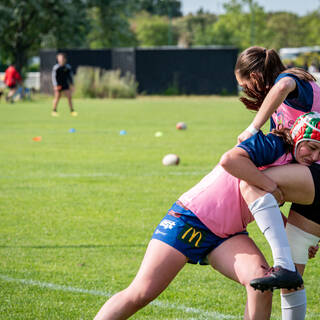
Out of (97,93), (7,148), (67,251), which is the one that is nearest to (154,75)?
(97,93)

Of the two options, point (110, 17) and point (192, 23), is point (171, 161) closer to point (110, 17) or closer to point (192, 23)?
point (110, 17)

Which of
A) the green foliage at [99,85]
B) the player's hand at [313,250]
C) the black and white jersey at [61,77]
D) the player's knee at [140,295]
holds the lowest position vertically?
the green foliage at [99,85]

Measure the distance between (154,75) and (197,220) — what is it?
138 feet

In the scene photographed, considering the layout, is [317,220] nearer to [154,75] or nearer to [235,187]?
[235,187]

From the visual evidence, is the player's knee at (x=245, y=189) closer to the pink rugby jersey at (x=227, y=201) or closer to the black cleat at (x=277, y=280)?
the pink rugby jersey at (x=227, y=201)

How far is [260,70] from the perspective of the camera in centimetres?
426

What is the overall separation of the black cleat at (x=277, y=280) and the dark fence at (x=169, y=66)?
41.6m

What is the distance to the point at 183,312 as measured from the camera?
16.3ft

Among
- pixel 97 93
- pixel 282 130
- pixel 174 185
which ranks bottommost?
pixel 97 93

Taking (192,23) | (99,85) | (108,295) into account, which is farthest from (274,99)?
(192,23)

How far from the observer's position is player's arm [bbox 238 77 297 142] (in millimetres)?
4180

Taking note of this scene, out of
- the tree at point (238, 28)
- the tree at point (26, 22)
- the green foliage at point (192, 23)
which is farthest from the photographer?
the green foliage at point (192, 23)

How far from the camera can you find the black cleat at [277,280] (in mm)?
3361

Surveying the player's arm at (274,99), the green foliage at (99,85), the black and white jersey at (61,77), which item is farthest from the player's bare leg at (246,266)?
the green foliage at (99,85)
